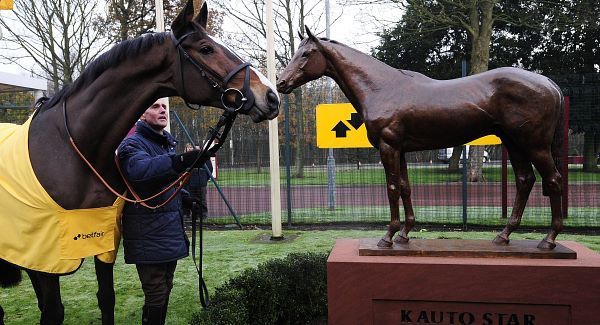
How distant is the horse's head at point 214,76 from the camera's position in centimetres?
225

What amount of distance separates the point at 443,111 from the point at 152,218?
208 centimetres

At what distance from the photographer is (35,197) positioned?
2.24m

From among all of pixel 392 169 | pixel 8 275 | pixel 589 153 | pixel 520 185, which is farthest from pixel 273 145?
pixel 589 153

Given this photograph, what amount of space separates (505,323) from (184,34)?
2621mm

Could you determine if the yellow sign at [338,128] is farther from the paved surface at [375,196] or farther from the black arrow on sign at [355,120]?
the paved surface at [375,196]

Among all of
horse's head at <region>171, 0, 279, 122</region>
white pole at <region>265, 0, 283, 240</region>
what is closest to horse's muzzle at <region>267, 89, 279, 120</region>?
horse's head at <region>171, 0, 279, 122</region>

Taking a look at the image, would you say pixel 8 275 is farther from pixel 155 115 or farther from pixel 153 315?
pixel 155 115

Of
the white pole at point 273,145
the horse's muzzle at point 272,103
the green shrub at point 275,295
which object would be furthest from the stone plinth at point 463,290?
the white pole at point 273,145

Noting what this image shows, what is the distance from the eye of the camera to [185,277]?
5.02 metres

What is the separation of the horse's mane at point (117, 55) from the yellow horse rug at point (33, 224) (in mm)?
458

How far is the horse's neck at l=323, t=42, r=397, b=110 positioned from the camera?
3221mm

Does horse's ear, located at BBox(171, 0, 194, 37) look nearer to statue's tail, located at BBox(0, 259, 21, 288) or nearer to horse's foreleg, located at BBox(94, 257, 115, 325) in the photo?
horse's foreleg, located at BBox(94, 257, 115, 325)

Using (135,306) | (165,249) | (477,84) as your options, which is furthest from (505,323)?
(135,306)

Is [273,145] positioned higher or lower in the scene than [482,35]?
lower
